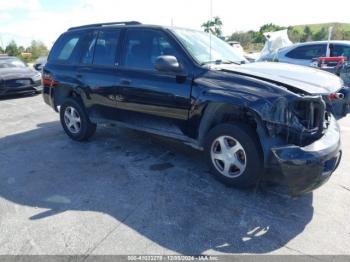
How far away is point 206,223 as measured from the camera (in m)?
3.04

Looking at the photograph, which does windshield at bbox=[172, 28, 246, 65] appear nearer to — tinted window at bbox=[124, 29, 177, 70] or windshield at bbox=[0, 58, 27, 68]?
tinted window at bbox=[124, 29, 177, 70]

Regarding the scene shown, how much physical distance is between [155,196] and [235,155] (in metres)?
1.00

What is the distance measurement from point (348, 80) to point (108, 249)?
682 cm

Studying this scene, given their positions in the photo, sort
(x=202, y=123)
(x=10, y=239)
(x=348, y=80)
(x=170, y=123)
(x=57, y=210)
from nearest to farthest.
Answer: (x=10, y=239)
(x=57, y=210)
(x=202, y=123)
(x=170, y=123)
(x=348, y=80)

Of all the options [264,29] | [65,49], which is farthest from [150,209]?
[264,29]

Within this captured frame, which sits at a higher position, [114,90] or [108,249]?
[114,90]

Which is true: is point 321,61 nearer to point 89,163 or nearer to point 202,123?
point 202,123

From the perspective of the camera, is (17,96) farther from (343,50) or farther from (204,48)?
(343,50)

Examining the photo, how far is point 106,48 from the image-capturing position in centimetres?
488

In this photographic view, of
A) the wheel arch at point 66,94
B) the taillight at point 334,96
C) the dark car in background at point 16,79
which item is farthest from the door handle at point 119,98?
the dark car in background at point 16,79

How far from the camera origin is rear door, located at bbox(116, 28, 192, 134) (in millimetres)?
3918

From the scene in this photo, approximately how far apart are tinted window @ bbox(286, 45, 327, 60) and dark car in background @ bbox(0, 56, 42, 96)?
27.1 feet

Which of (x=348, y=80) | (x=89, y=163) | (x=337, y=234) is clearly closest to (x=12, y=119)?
(x=89, y=163)

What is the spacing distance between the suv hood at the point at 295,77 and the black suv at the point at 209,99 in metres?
0.01
